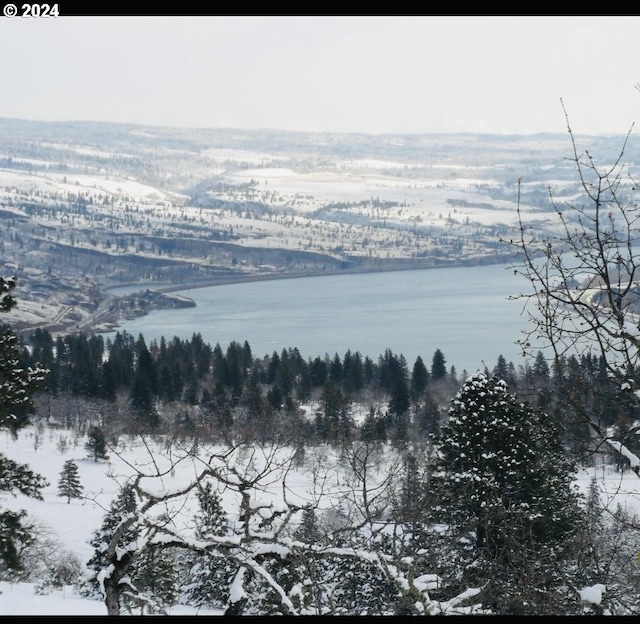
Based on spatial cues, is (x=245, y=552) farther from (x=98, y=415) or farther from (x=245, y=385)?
(x=245, y=385)

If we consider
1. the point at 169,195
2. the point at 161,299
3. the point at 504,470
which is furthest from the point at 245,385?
the point at 169,195

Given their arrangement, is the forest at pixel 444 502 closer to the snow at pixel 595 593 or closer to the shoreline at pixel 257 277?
the snow at pixel 595 593

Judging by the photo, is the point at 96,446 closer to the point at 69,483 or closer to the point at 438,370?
the point at 69,483

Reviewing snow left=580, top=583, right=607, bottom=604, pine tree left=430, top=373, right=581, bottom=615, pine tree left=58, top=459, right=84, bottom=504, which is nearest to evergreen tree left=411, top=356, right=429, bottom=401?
pine tree left=58, top=459, right=84, bottom=504

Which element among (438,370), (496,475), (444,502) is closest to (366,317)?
(438,370)

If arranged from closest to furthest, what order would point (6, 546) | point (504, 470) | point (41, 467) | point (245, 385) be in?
point (6, 546), point (504, 470), point (41, 467), point (245, 385)

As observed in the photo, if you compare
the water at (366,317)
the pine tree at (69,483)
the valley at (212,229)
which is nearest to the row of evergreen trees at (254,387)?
the water at (366,317)
